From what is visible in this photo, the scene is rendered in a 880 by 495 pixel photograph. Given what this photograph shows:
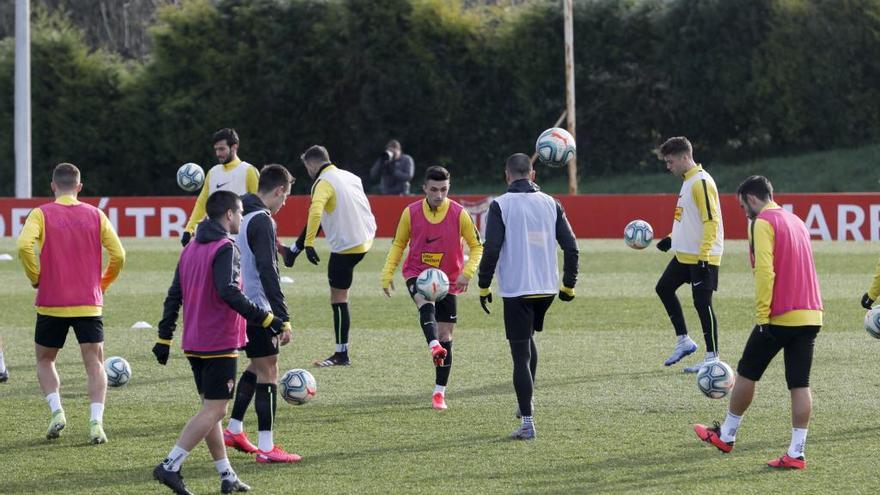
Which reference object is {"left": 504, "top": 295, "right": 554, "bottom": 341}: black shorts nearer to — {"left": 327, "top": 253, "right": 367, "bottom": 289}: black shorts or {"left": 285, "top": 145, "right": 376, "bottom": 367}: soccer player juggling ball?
{"left": 285, "top": 145, "right": 376, "bottom": 367}: soccer player juggling ball

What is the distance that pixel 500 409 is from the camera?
34.6 feet

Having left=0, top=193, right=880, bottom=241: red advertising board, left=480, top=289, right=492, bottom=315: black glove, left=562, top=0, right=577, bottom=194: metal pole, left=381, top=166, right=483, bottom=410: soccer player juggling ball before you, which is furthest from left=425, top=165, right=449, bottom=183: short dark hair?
left=562, top=0, right=577, bottom=194: metal pole

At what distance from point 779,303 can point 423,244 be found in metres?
3.49

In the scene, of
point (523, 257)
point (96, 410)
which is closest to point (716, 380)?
point (523, 257)

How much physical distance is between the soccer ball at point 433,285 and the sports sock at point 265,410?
6.84 ft

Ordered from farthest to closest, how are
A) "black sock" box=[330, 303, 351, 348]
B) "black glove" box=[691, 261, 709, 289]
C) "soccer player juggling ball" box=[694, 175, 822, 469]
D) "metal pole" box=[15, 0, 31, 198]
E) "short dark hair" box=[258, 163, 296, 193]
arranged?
"metal pole" box=[15, 0, 31, 198] < "black sock" box=[330, 303, 351, 348] < "black glove" box=[691, 261, 709, 289] < "short dark hair" box=[258, 163, 296, 193] < "soccer player juggling ball" box=[694, 175, 822, 469]

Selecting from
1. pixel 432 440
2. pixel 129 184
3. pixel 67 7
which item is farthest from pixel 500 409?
pixel 67 7

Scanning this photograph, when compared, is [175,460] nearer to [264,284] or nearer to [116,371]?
[264,284]

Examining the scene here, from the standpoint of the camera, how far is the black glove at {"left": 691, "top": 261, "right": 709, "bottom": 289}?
11906 mm

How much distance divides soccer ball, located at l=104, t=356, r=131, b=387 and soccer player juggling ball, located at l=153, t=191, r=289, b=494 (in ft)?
9.13

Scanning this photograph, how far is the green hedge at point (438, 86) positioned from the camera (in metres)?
38.8

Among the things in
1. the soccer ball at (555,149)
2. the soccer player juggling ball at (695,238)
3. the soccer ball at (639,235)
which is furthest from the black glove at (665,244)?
the soccer ball at (555,149)

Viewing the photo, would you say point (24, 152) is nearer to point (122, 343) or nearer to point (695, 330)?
point (122, 343)

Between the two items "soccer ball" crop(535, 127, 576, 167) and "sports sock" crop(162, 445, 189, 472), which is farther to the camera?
"soccer ball" crop(535, 127, 576, 167)
